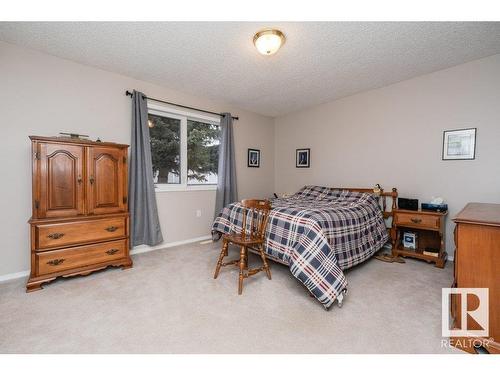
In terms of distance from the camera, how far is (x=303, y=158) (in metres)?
4.64

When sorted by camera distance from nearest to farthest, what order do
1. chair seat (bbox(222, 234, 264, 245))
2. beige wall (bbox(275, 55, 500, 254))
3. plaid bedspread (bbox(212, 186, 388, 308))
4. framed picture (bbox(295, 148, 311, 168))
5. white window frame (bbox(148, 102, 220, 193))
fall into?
plaid bedspread (bbox(212, 186, 388, 308)) → chair seat (bbox(222, 234, 264, 245)) → beige wall (bbox(275, 55, 500, 254)) → white window frame (bbox(148, 102, 220, 193)) → framed picture (bbox(295, 148, 311, 168))

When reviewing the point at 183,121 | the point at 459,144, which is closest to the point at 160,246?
the point at 183,121

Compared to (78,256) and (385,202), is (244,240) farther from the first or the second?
(385,202)

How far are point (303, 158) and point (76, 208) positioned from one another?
3710 millimetres

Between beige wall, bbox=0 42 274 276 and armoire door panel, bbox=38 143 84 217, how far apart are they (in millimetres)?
550

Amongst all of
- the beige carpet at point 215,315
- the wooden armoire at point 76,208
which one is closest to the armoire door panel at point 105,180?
the wooden armoire at point 76,208

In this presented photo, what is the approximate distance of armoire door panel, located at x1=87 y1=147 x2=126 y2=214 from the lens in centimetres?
251

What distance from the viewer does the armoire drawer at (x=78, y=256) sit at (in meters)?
2.25

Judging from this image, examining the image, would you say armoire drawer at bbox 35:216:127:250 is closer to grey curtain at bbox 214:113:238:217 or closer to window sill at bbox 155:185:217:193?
window sill at bbox 155:185:217:193

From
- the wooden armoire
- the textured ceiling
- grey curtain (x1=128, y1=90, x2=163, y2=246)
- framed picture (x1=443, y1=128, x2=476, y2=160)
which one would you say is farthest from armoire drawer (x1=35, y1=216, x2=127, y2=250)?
framed picture (x1=443, y1=128, x2=476, y2=160)

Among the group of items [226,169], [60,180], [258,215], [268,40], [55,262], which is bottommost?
[55,262]

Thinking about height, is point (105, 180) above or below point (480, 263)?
A: above
